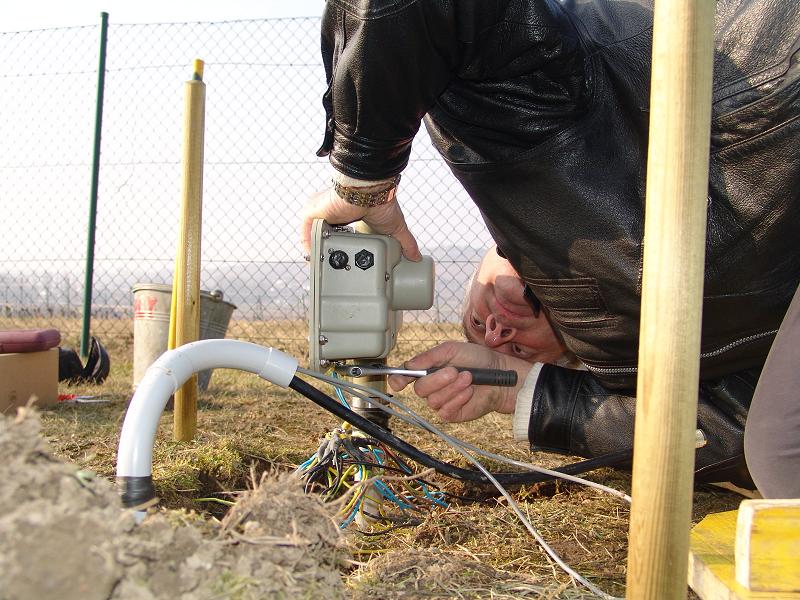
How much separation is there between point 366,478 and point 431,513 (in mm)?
233

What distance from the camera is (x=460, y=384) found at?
161 cm

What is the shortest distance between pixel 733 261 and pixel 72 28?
4.62m

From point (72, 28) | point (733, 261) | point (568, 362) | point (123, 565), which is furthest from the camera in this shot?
point (72, 28)

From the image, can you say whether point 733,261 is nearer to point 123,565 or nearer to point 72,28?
point 123,565

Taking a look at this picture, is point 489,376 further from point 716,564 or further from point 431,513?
point 716,564

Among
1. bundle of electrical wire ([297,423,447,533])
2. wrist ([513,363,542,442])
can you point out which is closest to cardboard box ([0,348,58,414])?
bundle of electrical wire ([297,423,447,533])

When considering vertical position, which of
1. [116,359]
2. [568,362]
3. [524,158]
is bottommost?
→ [116,359]

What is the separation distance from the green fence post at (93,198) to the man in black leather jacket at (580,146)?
324 centimetres

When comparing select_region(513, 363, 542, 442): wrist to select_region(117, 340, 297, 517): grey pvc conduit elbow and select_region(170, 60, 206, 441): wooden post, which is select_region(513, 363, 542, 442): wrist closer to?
select_region(117, 340, 297, 517): grey pvc conduit elbow

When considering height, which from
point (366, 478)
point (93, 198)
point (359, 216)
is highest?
point (93, 198)

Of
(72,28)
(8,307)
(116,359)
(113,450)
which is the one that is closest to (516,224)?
(113,450)

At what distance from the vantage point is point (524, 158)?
1347 mm

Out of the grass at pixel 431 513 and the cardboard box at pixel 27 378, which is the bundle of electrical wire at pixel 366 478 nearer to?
the grass at pixel 431 513

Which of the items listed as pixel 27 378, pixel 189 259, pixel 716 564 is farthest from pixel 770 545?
pixel 27 378
